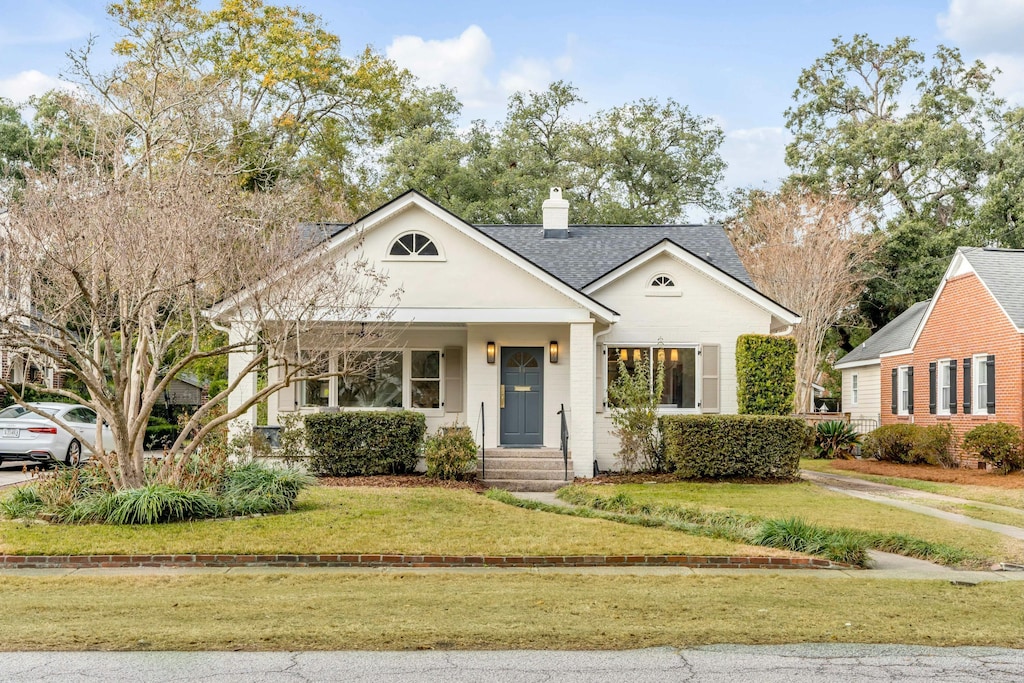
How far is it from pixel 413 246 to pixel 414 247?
0.03 m

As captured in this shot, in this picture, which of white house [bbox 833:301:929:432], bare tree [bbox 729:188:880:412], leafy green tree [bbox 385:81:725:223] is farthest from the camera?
leafy green tree [bbox 385:81:725:223]

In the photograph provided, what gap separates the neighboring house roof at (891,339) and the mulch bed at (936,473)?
19.5ft

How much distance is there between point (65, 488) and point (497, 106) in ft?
105

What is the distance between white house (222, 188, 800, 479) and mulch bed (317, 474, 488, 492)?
5.12ft

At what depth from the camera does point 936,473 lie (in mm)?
20906

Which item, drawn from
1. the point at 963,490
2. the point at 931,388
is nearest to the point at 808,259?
the point at 931,388

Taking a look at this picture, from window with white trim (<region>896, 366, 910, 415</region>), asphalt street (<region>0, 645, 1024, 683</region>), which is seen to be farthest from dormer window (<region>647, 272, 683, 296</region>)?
asphalt street (<region>0, 645, 1024, 683</region>)

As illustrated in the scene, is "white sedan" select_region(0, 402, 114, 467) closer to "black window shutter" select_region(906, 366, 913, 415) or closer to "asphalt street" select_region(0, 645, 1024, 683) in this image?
"asphalt street" select_region(0, 645, 1024, 683)

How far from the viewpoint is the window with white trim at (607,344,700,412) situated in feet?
64.8

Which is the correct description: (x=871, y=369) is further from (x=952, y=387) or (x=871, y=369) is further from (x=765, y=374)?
(x=765, y=374)

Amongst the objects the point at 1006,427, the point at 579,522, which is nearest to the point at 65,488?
the point at 579,522

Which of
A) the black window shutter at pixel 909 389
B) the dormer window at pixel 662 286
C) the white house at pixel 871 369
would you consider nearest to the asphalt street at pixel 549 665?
the dormer window at pixel 662 286

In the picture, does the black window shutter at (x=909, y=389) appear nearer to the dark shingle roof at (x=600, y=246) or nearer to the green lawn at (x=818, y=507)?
Answer: the dark shingle roof at (x=600, y=246)

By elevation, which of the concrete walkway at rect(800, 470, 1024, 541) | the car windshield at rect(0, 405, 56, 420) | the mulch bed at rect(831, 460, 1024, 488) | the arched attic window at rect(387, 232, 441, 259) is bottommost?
the mulch bed at rect(831, 460, 1024, 488)
